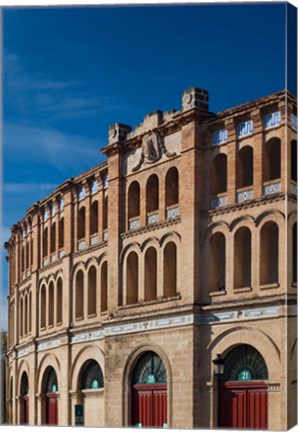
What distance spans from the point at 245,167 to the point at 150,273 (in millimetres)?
3786

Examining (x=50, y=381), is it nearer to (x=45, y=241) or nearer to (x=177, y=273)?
(x=45, y=241)

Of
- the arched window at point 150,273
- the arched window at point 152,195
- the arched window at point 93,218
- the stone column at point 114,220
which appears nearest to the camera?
the arched window at point 150,273

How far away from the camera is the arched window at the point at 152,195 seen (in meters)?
23.7

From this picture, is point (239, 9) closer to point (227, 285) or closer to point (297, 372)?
point (227, 285)

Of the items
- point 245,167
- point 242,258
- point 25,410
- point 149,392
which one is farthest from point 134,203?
point 25,410

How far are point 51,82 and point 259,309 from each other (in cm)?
661

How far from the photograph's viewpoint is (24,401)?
27391 mm

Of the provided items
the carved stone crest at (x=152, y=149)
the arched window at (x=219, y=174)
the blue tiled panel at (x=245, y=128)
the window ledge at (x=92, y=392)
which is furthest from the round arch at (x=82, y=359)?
the blue tiled panel at (x=245, y=128)

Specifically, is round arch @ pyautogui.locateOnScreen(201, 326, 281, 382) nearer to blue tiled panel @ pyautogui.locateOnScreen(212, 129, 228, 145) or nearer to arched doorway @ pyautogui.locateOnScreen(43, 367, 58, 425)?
blue tiled panel @ pyautogui.locateOnScreen(212, 129, 228, 145)

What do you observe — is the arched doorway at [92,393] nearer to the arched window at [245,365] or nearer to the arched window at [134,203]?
the arched window at [245,365]

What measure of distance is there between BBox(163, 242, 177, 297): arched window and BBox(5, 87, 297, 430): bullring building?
0.03 metres

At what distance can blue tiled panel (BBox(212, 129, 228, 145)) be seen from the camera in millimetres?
22031

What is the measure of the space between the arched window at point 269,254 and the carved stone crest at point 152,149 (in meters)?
3.10

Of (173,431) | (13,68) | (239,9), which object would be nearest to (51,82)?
(13,68)
